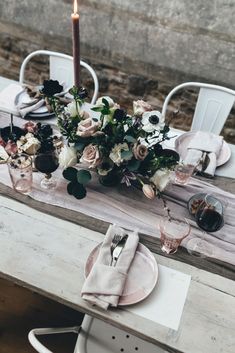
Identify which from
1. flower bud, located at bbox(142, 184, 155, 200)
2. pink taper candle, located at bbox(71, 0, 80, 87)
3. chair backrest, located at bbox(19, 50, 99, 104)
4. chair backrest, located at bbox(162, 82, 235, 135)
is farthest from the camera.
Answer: chair backrest, located at bbox(19, 50, 99, 104)

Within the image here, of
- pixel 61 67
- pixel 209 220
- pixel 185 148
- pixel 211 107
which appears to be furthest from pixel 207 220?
pixel 61 67

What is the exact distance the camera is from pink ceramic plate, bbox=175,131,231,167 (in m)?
1.74

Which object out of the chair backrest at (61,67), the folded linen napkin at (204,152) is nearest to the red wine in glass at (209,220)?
the folded linen napkin at (204,152)

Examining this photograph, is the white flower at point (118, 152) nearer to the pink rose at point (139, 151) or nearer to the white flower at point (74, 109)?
the pink rose at point (139, 151)

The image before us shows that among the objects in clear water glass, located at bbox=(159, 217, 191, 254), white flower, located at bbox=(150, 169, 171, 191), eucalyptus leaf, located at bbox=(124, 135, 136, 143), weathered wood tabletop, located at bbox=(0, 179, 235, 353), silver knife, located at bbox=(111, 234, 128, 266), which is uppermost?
eucalyptus leaf, located at bbox=(124, 135, 136, 143)

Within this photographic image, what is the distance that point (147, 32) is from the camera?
2697 millimetres

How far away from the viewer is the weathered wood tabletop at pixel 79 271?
3.77 ft

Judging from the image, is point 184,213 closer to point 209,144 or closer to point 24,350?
point 209,144

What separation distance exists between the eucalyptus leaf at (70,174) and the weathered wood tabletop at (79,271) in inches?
5.1

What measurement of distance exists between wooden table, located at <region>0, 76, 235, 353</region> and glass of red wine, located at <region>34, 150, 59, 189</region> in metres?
0.11

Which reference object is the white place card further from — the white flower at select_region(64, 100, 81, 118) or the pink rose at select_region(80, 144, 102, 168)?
the white flower at select_region(64, 100, 81, 118)

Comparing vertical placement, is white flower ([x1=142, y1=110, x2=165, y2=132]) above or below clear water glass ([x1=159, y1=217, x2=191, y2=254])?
above

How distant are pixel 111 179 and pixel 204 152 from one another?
482mm

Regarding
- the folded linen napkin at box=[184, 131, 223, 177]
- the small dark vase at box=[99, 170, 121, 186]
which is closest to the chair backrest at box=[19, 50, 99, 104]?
the folded linen napkin at box=[184, 131, 223, 177]
